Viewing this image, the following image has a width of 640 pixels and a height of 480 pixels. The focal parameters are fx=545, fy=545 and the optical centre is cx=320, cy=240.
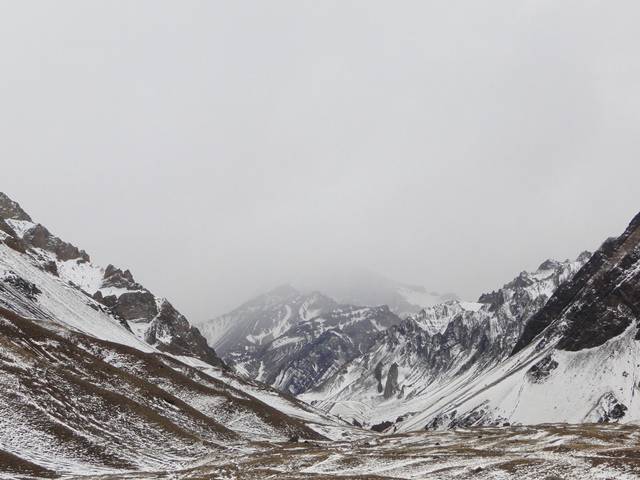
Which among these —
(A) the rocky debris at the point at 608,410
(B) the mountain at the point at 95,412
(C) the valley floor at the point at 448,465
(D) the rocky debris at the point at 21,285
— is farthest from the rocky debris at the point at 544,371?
(D) the rocky debris at the point at 21,285

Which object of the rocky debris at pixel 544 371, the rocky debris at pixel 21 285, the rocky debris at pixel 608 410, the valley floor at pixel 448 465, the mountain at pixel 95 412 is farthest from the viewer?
the rocky debris at pixel 544 371

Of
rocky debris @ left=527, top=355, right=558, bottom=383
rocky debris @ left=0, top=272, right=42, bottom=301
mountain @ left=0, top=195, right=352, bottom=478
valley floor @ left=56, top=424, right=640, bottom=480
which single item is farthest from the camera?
rocky debris @ left=527, top=355, right=558, bottom=383

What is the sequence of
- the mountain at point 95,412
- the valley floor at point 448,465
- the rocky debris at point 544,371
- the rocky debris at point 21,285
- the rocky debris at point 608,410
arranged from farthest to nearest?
the rocky debris at point 544,371, the rocky debris at point 608,410, the rocky debris at point 21,285, the mountain at point 95,412, the valley floor at point 448,465

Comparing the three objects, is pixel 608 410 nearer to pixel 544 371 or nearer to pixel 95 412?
pixel 544 371

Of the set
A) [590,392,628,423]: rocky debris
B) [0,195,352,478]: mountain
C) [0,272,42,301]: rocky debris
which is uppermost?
[0,272,42,301]: rocky debris

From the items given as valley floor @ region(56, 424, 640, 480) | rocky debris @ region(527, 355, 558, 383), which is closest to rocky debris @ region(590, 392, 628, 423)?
rocky debris @ region(527, 355, 558, 383)

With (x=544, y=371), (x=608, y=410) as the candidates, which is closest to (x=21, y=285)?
(x=608, y=410)

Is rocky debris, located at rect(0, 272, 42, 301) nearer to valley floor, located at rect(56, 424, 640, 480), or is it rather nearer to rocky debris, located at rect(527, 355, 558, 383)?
valley floor, located at rect(56, 424, 640, 480)

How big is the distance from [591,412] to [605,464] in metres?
138

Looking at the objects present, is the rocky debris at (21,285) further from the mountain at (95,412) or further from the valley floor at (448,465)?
the valley floor at (448,465)

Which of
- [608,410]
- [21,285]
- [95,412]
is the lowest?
[608,410]

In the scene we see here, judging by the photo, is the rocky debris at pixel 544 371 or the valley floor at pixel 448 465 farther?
the rocky debris at pixel 544 371

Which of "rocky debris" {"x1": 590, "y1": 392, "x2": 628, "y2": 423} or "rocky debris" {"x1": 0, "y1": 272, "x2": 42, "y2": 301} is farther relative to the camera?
"rocky debris" {"x1": 590, "y1": 392, "x2": 628, "y2": 423}

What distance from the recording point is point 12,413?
57.1 m
